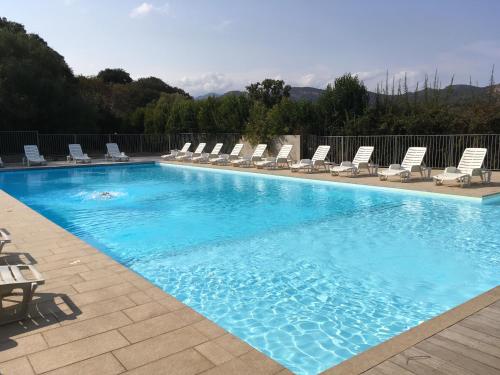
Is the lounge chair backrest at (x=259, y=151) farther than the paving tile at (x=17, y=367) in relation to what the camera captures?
Yes

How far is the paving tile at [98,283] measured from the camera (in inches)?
150

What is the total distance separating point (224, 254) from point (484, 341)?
3.74 metres

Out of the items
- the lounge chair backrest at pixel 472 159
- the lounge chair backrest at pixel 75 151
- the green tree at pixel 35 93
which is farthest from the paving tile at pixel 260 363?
the green tree at pixel 35 93

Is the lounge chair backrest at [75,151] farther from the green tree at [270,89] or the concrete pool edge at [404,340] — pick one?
the green tree at [270,89]

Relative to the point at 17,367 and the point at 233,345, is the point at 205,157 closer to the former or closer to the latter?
the point at 233,345

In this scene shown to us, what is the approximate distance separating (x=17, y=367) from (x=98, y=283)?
1.47 meters

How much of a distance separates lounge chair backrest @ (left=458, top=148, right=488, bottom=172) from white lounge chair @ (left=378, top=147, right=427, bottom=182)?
1.12 metres

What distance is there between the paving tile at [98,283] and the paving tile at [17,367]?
1199 mm

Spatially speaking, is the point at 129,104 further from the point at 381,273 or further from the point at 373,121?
the point at 381,273

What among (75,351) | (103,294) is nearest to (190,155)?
(103,294)

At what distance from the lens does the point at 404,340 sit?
2748mm

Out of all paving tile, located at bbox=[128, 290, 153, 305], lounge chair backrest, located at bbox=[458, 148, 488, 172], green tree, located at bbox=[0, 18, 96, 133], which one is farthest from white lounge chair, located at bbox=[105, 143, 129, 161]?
paving tile, located at bbox=[128, 290, 153, 305]

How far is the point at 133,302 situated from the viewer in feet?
11.4

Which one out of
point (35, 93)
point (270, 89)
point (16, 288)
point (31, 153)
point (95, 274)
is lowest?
point (95, 274)
